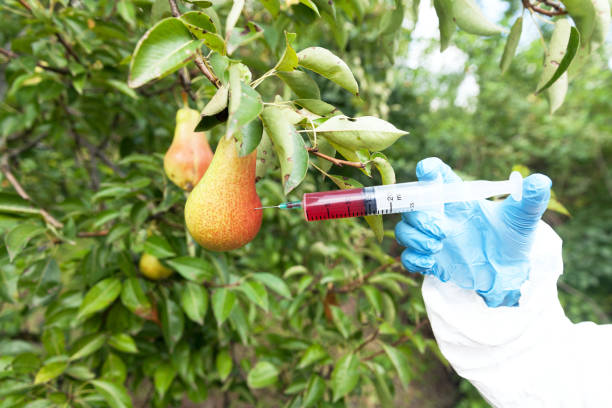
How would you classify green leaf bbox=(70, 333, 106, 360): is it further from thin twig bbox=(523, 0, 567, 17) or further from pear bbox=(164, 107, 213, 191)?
thin twig bbox=(523, 0, 567, 17)

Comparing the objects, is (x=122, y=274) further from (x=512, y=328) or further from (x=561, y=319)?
(x=561, y=319)

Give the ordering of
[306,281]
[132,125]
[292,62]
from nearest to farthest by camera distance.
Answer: [292,62]
[306,281]
[132,125]

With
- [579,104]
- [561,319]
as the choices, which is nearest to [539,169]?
[579,104]

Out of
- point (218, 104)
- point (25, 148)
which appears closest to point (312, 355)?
point (218, 104)

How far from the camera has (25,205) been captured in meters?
0.84

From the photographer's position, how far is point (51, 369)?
0.82 metres

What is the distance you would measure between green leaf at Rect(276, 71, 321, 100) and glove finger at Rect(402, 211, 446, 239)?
29 centimetres

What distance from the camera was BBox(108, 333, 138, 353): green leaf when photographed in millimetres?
887

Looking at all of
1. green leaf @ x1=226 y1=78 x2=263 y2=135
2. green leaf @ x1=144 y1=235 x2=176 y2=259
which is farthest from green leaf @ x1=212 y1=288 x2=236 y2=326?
green leaf @ x1=226 y1=78 x2=263 y2=135

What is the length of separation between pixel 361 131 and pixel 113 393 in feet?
2.80

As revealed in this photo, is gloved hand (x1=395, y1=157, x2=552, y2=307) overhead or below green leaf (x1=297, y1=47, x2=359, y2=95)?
below

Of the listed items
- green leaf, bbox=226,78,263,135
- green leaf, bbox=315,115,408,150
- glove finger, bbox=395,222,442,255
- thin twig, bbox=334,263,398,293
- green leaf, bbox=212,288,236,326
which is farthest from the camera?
thin twig, bbox=334,263,398,293

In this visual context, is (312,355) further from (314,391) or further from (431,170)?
(431,170)

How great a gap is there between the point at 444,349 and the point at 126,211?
0.87m
